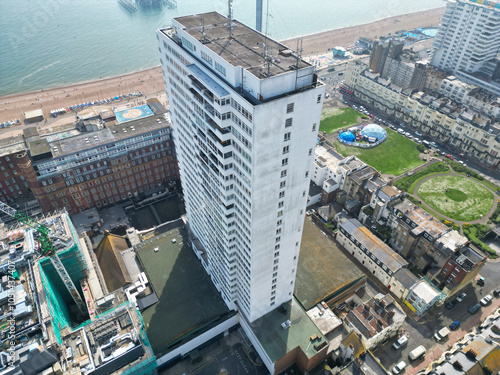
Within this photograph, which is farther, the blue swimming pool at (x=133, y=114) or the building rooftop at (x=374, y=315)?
the blue swimming pool at (x=133, y=114)

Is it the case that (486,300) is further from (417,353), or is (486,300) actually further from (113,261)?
(113,261)

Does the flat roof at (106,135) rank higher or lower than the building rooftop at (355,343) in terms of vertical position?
higher

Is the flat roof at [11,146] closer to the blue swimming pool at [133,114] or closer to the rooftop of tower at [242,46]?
the blue swimming pool at [133,114]

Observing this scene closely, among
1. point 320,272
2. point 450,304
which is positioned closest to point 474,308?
point 450,304

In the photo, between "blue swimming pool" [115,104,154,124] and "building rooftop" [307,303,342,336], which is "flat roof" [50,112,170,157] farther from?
"building rooftop" [307,303,342,336]

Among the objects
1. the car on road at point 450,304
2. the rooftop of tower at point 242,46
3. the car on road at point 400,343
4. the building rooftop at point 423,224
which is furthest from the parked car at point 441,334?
the rooftop of tower at point 242,46

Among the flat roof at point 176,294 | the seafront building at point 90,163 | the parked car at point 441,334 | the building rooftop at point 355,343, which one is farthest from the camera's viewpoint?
the seafront building at point 90,163

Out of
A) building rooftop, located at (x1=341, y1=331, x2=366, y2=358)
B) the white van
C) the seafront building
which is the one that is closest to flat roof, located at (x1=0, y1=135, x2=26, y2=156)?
the seafront building
